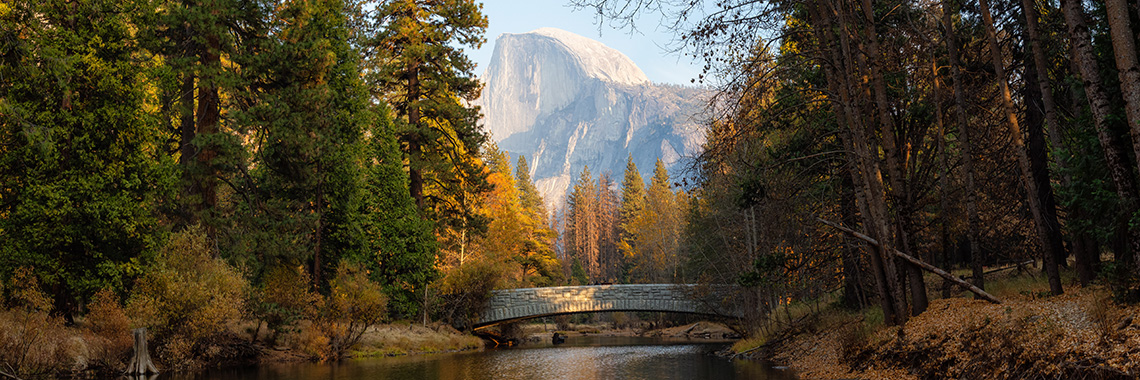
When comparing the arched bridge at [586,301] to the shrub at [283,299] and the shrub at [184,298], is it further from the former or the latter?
the shrub at [184,298]

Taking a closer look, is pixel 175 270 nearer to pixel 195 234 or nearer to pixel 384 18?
pixel 195 234

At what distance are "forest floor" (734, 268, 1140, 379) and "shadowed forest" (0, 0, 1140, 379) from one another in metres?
0.05

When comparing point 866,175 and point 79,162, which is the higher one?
point 79,162

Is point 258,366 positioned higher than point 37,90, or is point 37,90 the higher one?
point 37,90

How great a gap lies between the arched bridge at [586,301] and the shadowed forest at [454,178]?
12.5ft

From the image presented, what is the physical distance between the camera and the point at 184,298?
660 inches

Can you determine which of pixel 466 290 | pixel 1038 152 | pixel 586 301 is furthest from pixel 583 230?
pixel 1038 152

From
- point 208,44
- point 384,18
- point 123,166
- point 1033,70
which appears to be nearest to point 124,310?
point 123,166

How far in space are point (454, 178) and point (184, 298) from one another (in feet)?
47.2

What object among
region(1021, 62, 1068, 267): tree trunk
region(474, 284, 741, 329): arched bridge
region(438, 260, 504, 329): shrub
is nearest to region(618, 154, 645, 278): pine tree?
region(474, 284, 741, 329): arched bridge

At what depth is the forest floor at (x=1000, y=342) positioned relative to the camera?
23.9ft

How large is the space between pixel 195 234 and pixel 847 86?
52.1 feet

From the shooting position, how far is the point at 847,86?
44.0 ft

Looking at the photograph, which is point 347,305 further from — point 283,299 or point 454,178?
point 454,178
